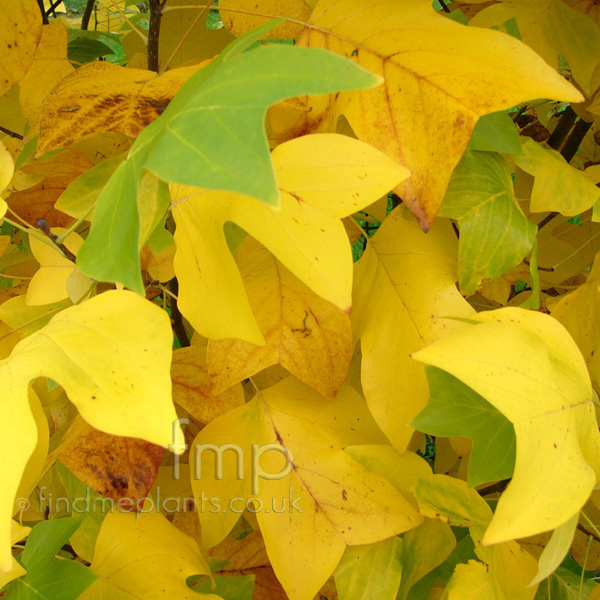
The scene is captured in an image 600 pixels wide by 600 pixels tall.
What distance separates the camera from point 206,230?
1.27 feet

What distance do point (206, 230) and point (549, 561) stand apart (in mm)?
274

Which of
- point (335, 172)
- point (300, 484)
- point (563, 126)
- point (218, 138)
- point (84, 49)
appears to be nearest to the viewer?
point (218, 138)

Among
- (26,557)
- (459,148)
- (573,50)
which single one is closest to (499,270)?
(459,148)

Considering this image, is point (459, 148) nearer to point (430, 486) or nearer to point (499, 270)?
point (499, 270)

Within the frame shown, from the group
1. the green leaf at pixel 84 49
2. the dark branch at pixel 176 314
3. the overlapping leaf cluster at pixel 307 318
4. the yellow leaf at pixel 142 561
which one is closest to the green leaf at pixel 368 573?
the overlapping leaf cluster at pixel 307 318

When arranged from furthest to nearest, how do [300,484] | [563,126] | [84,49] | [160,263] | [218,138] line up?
1. [84,49]
2. [563,126]
3. [160,263]
4. [300,484]
5. [218,138]

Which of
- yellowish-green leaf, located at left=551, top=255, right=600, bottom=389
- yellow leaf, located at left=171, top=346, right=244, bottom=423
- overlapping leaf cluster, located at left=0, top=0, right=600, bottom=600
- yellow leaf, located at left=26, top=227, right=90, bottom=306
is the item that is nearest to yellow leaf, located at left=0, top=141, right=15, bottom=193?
overlapping leaf cluster, located at left=0, top=0, right=600, bottom=600

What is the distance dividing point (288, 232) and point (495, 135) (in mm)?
173

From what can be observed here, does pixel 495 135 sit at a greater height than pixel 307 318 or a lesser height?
greater

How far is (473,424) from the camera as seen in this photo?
39 cm

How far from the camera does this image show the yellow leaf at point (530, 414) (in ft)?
0.91

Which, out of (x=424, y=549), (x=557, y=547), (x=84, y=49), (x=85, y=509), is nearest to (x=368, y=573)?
(x=424, y=549)

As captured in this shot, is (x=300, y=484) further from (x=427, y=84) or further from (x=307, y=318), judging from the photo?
(x=427, y=84)

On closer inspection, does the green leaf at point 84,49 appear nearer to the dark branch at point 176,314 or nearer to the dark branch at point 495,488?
the dark branch at point 176,314
